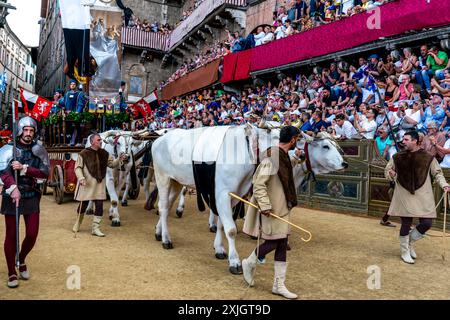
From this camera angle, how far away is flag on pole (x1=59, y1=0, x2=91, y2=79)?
42.5ft

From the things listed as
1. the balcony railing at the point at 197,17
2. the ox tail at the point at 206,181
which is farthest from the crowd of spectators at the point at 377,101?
the balcony railing at the point at 197,17

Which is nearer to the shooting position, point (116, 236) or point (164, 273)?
point (164, 273)

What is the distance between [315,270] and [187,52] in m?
29.5

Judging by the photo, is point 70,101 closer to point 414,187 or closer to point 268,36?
point 268,36

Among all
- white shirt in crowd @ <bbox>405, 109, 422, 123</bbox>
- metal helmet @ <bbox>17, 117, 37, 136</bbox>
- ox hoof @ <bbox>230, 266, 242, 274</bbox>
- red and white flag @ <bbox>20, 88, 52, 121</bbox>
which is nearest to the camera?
metal helmet @ <bbox>17, 117, 37, 136</bbox>

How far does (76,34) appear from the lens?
13.0 metres

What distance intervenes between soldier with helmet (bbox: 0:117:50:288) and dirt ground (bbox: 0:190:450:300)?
42 centimetres

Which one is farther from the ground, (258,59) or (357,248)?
(258,59)

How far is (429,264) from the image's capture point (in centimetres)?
552

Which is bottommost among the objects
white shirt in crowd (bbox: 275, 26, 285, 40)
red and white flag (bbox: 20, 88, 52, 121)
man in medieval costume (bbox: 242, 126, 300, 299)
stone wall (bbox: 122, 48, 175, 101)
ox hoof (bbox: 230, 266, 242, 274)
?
ox hoof (bbox: 230, 266, 242, 274)

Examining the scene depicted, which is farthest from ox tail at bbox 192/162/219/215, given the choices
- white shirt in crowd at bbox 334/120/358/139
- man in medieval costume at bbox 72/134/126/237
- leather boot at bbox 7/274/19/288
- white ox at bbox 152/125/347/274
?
white shirt in crowd at bbox 334/120/358/139

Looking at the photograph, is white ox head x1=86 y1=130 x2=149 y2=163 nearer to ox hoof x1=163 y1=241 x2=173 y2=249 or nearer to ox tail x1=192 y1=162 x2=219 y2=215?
ox hoof x1=163 y1=241 x2=173 y2=249
